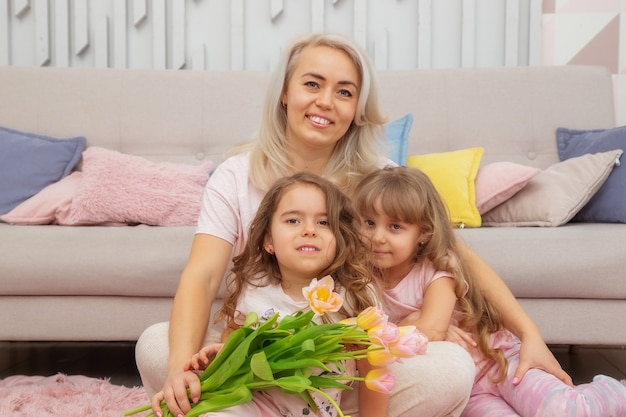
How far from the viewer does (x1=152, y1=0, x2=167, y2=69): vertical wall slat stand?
10.8ft

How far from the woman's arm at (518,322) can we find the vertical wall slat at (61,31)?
2.38 meters

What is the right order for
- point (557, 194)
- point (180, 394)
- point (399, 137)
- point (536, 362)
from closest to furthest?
point (180, 394), point (536, 362), point (557, 194), point (399, 137)

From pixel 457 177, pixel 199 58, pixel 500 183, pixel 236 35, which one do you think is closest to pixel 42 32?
pixel 199 58

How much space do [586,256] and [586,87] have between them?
37.6 inches

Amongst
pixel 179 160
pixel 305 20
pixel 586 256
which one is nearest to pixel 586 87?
pixel 586 256

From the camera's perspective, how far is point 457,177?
7.89 feet

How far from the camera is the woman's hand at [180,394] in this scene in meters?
1.13

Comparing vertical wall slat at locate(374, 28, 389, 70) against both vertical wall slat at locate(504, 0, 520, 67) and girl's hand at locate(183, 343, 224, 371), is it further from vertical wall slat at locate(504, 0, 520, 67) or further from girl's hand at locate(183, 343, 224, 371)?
girl's hand at locate(183, 343, 224, 371)

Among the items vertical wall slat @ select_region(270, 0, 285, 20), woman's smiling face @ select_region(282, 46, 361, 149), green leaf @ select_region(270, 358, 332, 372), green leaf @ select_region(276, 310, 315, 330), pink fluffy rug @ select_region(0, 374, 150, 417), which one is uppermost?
vertical wall slat @ select_region(270, 0, 285, 20)

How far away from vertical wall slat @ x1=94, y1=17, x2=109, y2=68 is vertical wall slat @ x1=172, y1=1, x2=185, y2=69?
1.03ft

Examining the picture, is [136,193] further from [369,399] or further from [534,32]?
[534,32]

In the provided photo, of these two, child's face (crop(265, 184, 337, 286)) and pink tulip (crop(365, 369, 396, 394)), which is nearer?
pink tulip (crop(365, 369, 396, 394))

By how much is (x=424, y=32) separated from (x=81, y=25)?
1587 millimetres

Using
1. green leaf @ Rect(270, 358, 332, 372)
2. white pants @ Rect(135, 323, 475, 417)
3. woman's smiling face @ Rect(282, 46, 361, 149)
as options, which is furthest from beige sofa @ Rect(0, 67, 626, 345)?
green leaf @ Rect(270, 358, 332, 372)
